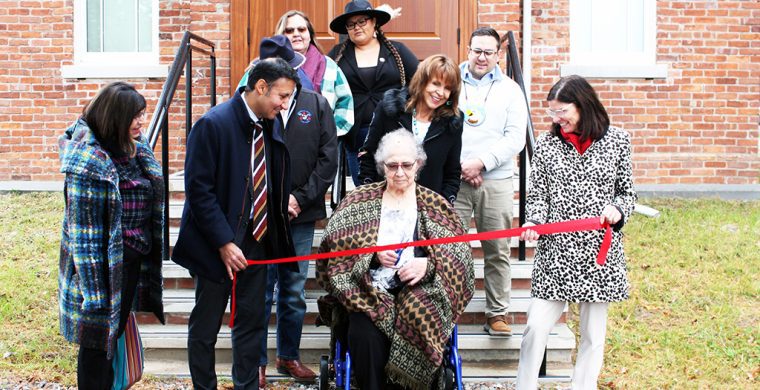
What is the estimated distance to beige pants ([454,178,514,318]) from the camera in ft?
17.1

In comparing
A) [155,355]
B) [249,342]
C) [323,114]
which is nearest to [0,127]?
[155,355]

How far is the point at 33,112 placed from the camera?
8.54m

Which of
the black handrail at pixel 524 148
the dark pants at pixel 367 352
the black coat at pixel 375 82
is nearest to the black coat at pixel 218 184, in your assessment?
the dark pants at pixel 367 352

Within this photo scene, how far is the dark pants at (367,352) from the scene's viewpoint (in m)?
4.10

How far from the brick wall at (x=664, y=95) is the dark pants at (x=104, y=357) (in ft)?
16.3

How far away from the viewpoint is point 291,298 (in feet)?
15.9

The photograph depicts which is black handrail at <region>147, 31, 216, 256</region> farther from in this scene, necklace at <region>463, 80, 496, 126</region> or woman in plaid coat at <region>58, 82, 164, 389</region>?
necklace at <region>463, 80, 496, 126</region>

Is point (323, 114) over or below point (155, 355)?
over

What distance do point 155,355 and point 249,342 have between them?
53.9 inches

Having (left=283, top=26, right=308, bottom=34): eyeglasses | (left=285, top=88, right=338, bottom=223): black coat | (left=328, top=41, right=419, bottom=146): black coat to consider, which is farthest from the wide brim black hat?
(left=285, top=88, right=338, bottom=223): black coat

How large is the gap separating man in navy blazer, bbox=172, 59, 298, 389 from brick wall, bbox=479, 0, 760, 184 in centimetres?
516

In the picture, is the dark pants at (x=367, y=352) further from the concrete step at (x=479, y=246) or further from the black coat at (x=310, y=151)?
the concrete step at (x=479, y=246)

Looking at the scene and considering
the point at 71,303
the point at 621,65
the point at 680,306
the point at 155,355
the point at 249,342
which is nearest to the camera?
the point at 71,303

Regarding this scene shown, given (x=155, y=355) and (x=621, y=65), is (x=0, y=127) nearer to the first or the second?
(x=155, y=355)
